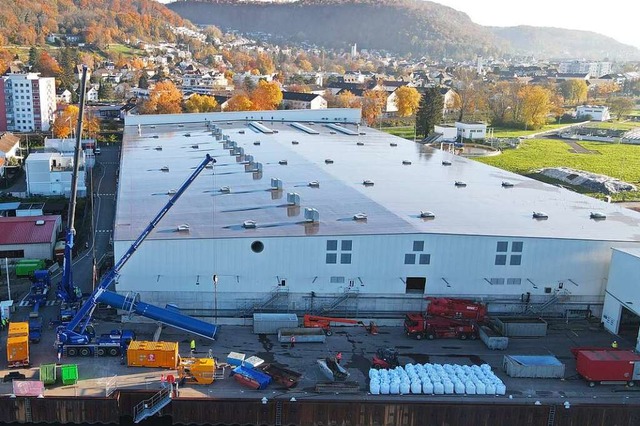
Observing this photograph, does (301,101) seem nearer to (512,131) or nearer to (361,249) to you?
(512,131)

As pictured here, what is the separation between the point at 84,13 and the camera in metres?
177

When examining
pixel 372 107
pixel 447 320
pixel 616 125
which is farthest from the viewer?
pixel 616 125

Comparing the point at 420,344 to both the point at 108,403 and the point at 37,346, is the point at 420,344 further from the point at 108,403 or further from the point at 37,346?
the point at 37,346

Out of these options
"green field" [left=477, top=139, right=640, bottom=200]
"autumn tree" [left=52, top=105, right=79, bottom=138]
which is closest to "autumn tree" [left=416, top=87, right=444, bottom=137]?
"green field" [left=477, top=139, right=640, bottom=200]

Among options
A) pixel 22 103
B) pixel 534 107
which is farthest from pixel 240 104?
pixel 534 107

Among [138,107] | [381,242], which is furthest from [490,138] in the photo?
[381,242]

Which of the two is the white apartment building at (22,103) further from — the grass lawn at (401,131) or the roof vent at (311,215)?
the roof vent at (311,215)

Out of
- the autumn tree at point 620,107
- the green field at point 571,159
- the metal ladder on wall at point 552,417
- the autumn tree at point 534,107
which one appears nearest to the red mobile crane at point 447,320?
the metal ladder on wall at point 552,417

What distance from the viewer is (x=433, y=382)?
61.0ft

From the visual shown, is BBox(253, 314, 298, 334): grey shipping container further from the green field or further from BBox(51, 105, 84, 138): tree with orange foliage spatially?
BBox(51, 105, 84, 138): tree with orange foliage

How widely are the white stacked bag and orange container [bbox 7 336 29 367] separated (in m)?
10.8

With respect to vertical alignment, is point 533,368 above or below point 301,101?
below

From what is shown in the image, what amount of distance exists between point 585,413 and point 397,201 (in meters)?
12.8

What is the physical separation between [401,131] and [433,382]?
6870 centimetres
